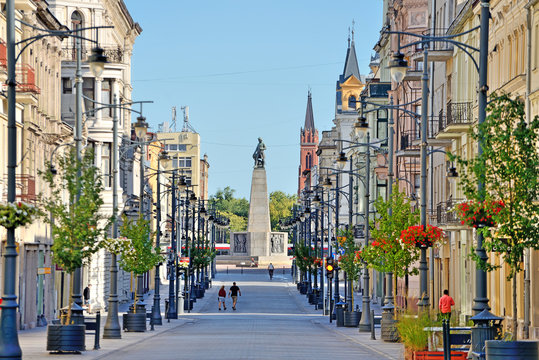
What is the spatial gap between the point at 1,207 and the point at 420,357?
30.4 feet

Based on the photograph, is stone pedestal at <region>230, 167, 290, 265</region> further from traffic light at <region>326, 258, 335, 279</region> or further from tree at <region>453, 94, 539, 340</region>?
tree at <region>453, 94, 539, 340</region>

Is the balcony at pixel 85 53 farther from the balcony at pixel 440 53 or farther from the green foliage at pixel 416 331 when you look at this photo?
→ the green foliage at pixel 416 331

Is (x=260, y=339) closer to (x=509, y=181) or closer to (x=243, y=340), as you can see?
(x=243, y=340)

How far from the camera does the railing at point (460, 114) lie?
51.9m

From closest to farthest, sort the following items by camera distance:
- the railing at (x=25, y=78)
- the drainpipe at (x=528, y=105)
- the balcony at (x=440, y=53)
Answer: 1. the drainpipe at (x=528, y=105)
2. the railing at (x=25, y=78)
3. the balcony at (x=440, y=53)

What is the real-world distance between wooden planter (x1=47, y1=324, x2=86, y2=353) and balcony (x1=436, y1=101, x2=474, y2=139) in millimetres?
23020

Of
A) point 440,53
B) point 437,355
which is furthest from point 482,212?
point 440,53

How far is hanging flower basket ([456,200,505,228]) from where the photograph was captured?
24406 mm

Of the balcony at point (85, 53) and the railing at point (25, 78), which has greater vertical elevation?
the balcony at point (85, 53)

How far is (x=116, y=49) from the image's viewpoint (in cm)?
7494

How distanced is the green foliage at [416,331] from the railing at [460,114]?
23.9 metres

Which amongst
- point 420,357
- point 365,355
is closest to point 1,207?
point 420,357

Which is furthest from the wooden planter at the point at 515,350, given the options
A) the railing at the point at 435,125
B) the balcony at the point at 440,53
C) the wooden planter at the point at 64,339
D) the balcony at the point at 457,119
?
the balcony at the point at 440,53

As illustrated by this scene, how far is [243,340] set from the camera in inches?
1577
